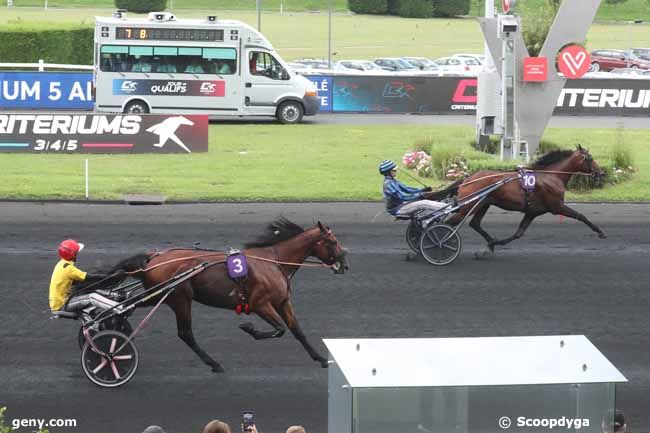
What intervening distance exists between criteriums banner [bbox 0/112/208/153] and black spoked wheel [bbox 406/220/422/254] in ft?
31.6

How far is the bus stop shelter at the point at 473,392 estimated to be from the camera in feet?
18.6

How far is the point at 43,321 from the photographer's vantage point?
39.7 feet

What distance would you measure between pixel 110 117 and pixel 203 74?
864 cm

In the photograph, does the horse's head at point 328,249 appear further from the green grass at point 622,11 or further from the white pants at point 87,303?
the green grass at point 622,11

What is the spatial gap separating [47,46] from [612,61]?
2561 cm

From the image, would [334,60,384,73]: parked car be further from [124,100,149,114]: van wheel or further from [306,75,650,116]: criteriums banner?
[124,100,149,114]: van wheel

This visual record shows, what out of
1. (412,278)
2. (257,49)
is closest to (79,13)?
(257,49)

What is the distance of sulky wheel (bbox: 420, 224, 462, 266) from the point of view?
1486 centimetres

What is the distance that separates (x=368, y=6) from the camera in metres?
73.6

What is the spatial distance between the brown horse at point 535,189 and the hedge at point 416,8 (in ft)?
191

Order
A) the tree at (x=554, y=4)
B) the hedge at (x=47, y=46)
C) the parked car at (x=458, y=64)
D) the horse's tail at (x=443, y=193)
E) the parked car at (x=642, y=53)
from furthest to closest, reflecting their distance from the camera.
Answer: the parked car at (x=642, y=53) < the parked car at (x=458, y=64) < the hedge at (x=47, y=46) < the tree at (x=554, y=4) < the horse's tail at (x=443, y=193)

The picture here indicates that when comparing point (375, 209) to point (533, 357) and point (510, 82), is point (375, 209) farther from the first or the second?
point (533, 357)

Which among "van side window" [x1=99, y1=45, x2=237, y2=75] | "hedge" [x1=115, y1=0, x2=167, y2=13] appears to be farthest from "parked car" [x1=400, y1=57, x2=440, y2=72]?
"hedge" [x1=115, y1=0, x2=167, y2=13]

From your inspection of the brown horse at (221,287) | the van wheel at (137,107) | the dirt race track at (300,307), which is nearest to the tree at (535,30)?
the dirt race track at (300,307)
